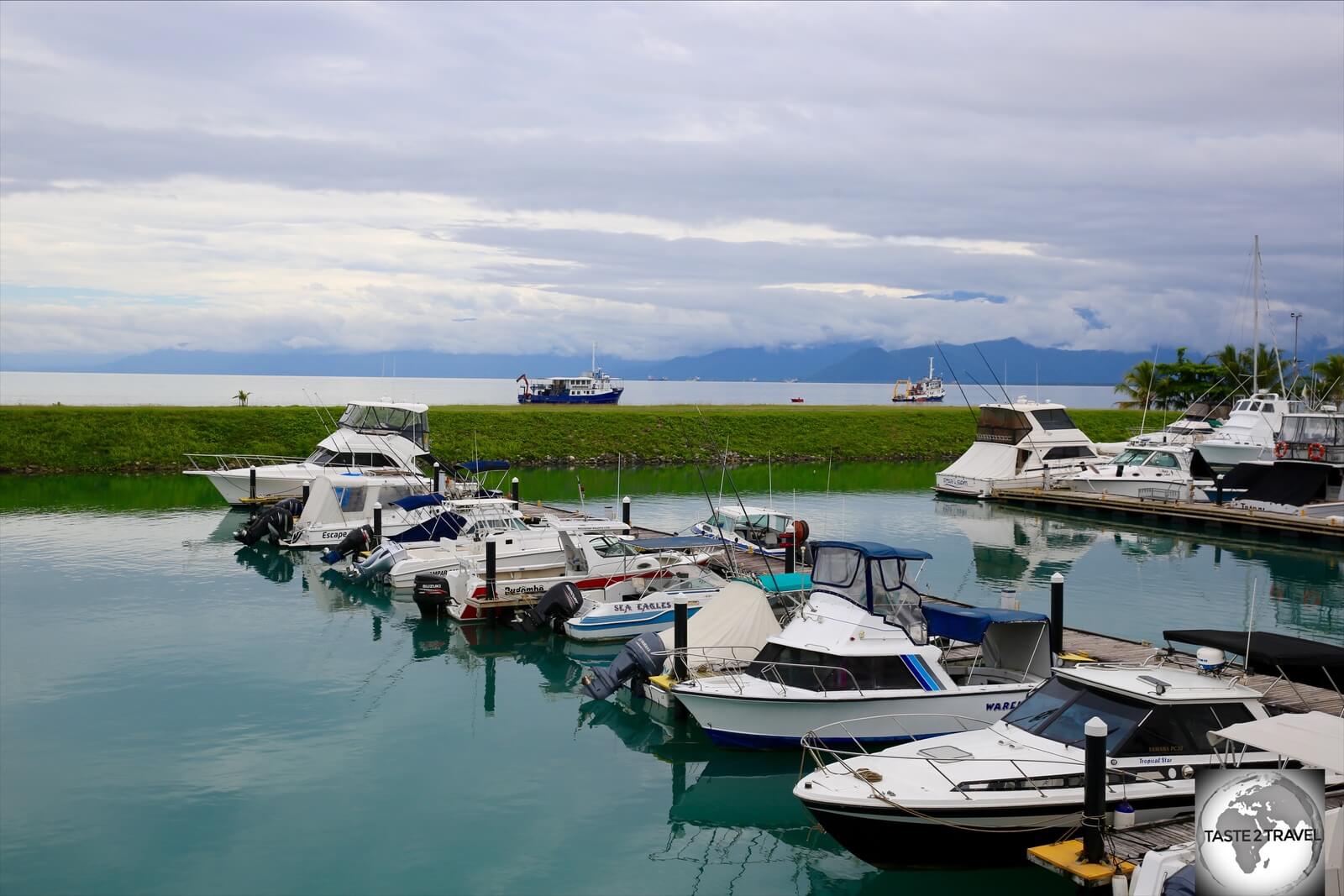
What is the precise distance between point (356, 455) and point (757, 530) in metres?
17.1

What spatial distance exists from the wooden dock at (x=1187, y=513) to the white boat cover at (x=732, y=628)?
28792 millimetres

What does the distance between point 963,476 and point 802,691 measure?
122 ft

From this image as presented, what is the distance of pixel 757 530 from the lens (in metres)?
30.5

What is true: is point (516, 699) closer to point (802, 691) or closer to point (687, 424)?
point (802, 691)

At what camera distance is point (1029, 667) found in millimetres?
17094

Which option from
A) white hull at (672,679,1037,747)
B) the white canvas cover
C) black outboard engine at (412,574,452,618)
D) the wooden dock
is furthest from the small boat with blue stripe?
the white canvas cover

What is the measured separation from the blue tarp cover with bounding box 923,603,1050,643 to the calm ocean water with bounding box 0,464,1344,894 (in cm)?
327

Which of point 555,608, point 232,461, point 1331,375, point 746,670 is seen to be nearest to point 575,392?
point 232,461

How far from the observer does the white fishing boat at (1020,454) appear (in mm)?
49906

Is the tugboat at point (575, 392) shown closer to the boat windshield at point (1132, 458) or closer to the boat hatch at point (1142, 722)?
the boat windshield at point (1132, 458)

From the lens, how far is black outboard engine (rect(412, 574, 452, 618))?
24906 millimetres

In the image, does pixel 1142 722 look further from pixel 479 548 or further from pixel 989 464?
pixel 989 464

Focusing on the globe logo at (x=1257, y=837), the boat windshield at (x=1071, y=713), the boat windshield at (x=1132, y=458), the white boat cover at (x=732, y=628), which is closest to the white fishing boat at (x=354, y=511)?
the white boat cover at (x=732, y=628)

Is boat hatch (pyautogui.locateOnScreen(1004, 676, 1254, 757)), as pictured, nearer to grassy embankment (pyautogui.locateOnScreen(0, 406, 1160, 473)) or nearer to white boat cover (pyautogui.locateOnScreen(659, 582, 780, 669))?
white boat cover (pyautogui.locateOnScreen(659, 582, 780, 669))
